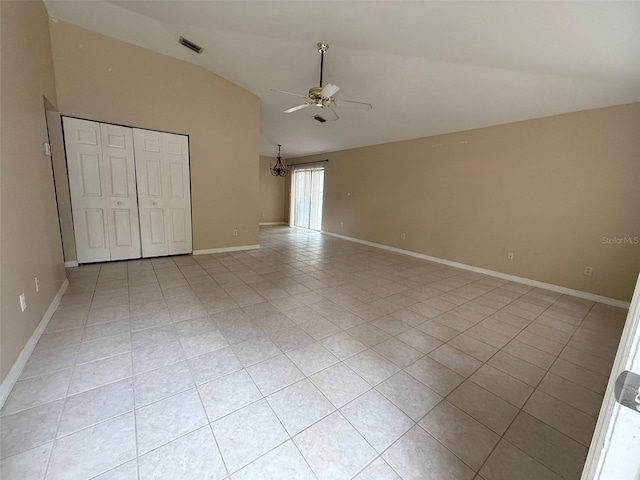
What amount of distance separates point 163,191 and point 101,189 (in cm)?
83

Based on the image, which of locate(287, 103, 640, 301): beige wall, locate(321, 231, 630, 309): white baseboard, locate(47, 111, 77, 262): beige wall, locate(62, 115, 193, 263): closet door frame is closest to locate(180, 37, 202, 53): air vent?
locate(62, 115, 193, 263): closet door frame

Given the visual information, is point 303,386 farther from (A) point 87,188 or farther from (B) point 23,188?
(A) point 87,188

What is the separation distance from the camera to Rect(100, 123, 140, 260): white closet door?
402 centimetres

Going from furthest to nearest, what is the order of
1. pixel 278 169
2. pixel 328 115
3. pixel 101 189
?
pixel 278 169 → pixel 328 115 → pixel 101 189

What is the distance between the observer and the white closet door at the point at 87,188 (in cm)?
378

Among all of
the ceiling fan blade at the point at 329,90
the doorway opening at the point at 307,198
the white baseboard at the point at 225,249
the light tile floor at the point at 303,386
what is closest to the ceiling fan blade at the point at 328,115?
the ceiling fan blade at the point at 329,90

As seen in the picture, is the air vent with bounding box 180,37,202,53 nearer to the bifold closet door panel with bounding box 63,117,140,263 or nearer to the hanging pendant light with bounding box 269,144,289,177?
the bifold closet door panel with bounding box 63,117,140,263

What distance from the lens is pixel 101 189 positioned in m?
4.02

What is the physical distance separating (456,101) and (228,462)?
16.0 feet

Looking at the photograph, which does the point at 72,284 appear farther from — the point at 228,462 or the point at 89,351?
the point at 228,462

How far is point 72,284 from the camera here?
10.8ft

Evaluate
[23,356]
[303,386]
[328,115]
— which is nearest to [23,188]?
[23,356]

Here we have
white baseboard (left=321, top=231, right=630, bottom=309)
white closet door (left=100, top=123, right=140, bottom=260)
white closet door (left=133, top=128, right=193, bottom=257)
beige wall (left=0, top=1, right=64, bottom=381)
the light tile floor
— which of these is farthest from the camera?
white closet door (left=133, top=128, right=193, bottom=257)

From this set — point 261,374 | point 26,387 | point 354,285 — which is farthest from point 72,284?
point 354,285
